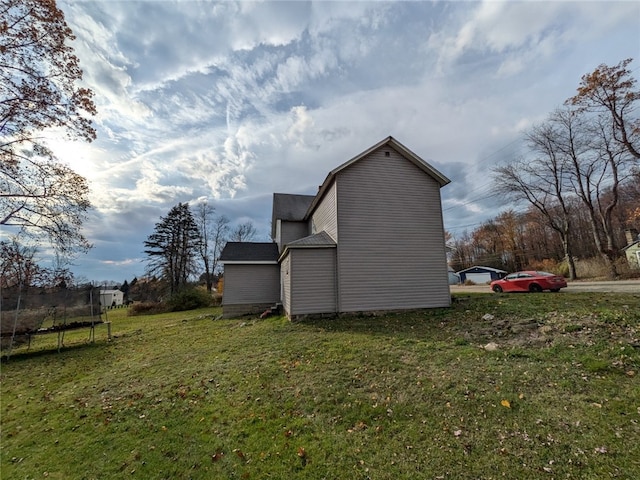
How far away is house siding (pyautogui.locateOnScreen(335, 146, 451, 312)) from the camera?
1121 centimetres

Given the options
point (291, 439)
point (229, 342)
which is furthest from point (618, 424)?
point (229, 342)

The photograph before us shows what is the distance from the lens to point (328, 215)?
42.0ft

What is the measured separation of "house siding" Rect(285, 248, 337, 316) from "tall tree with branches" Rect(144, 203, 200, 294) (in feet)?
79.0

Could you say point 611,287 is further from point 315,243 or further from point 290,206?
point 290,206

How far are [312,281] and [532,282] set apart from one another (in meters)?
12.9

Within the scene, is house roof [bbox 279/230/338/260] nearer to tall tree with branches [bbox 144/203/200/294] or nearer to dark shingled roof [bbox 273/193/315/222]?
dark shingled roof [bbox 273/193/315/222]

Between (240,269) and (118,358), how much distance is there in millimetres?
8750

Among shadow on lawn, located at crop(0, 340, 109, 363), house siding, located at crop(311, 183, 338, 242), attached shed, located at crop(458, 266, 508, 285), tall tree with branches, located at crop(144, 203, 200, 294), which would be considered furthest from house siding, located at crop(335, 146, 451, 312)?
attached shed, located at crop(458, 266, 508, 285)

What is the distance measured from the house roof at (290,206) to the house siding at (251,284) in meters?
3.57

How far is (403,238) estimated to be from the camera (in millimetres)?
11727

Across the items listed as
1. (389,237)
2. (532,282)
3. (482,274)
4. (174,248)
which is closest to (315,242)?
(389,237)

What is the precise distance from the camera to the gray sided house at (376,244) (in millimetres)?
11102

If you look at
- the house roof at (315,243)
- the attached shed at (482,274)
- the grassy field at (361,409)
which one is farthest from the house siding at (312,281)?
the attached shed at (482,274)

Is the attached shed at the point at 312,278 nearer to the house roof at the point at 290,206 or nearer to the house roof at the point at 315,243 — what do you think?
the house roof at the point at 315,243
